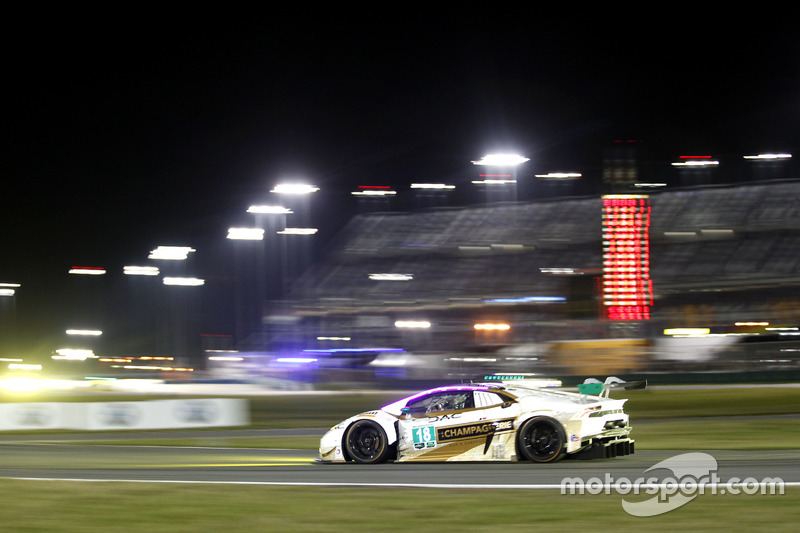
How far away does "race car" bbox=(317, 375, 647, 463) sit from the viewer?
380 inches

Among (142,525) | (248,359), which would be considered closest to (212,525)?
(142,525)

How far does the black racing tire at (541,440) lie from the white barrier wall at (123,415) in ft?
36.6

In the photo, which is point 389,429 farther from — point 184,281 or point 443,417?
point 184,281

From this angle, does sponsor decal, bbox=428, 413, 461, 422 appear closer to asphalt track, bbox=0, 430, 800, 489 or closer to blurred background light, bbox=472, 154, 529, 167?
asphalt track, bbox=0, 430, 800, 489

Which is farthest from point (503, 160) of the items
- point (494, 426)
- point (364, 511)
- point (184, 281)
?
point (364, 511)

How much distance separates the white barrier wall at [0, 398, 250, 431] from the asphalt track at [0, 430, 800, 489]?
18.3 ft

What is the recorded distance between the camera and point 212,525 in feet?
21.9

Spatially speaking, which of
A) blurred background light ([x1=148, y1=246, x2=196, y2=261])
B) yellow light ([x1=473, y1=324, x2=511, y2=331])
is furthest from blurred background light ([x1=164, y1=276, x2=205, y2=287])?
yellow light ([x1=473, y1=324, x2=511, y2=331])

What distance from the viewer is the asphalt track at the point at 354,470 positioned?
8469 mm

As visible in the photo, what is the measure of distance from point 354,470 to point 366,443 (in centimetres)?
72

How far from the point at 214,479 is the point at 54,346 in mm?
69478

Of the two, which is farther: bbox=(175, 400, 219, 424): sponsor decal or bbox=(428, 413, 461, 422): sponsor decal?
bbox=(175, 400, 219, 424): sponsor decal

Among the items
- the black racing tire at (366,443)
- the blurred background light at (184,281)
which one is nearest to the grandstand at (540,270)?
the blurred background light at (184,281)

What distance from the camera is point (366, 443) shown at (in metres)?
10.6
